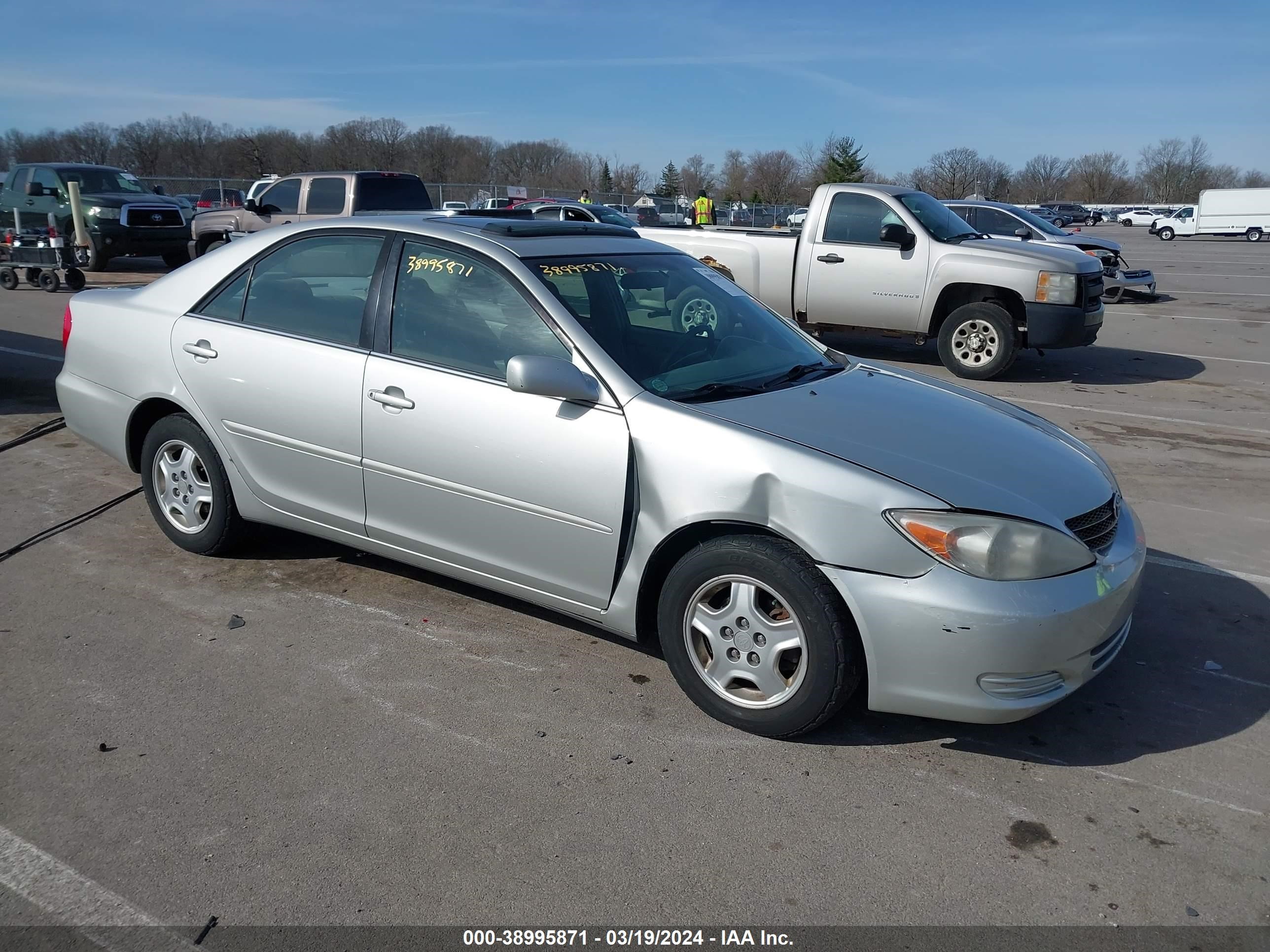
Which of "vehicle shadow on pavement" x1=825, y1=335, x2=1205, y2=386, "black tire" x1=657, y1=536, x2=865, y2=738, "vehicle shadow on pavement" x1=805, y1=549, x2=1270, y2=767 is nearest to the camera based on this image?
"black tire" x1=657, y1=536, x2=865, y2=738

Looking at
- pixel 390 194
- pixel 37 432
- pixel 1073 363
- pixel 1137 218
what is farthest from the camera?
pixel 1137 218

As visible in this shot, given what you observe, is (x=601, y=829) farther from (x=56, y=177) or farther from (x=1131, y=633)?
(x=56, y=177)

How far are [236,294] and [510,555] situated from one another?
1993mm

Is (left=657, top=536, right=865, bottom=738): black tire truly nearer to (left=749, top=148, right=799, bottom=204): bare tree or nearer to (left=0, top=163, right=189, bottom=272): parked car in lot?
(left=0, top=163, right=189, bottom=272): parked car in lot

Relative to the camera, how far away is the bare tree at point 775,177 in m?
66.5

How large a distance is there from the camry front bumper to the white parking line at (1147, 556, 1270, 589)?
2.23 meters

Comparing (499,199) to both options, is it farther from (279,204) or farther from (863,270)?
(863,270)

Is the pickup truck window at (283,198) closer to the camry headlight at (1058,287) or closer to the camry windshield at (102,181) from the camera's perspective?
the camry windshield at (102,181)

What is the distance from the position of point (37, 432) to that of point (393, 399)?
4679mm

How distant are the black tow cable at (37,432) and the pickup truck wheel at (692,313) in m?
4.75

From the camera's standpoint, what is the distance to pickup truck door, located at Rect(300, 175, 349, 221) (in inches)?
581

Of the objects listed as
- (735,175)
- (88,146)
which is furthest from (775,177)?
(88,146)

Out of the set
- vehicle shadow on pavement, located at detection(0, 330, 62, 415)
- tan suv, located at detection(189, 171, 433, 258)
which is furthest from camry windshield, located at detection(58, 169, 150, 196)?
vehicle shadow on pavement, located at detection(0, 330, 62, 415)

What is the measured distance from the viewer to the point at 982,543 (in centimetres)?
311
